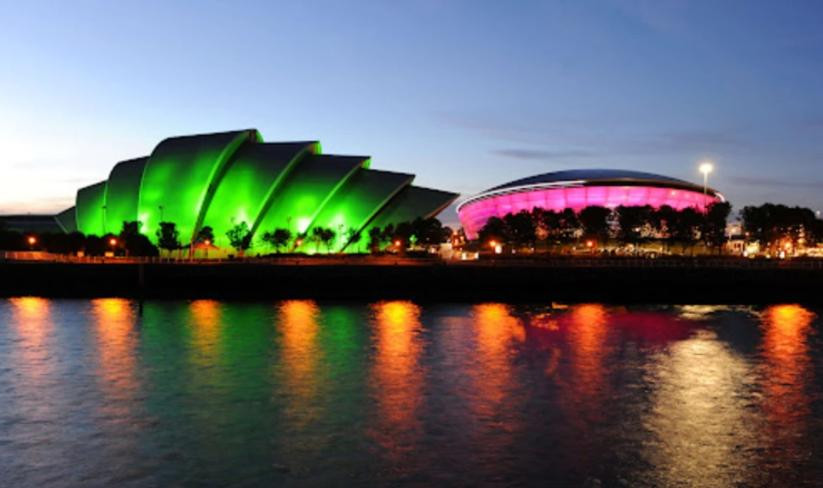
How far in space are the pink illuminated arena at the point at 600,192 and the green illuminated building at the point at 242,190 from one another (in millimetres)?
16417

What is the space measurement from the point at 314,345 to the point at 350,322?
7871 mm

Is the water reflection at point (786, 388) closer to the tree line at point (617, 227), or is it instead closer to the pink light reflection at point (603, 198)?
the tree line at point (617, 227)

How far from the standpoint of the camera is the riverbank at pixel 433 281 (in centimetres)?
5181

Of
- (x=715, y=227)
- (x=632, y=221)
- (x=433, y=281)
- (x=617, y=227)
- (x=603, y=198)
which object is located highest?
(x=603, y=198)

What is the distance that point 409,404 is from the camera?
69.5 ft

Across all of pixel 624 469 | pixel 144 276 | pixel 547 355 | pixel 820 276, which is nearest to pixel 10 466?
pixel 624 469

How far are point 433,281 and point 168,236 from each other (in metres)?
33.2

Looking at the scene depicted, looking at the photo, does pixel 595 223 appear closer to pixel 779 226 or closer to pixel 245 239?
pixel 779 226

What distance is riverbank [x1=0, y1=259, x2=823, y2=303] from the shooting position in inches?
2040

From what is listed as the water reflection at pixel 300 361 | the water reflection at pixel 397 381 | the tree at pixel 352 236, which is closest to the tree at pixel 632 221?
the tree at pixel 352 236

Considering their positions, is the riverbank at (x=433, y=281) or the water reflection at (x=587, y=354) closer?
the water reflection at (x=587, y=354)

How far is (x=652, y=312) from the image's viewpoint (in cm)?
4444

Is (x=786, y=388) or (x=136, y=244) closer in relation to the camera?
(x=786, y=388)

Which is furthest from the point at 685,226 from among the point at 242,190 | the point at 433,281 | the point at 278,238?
the point at 242,190
